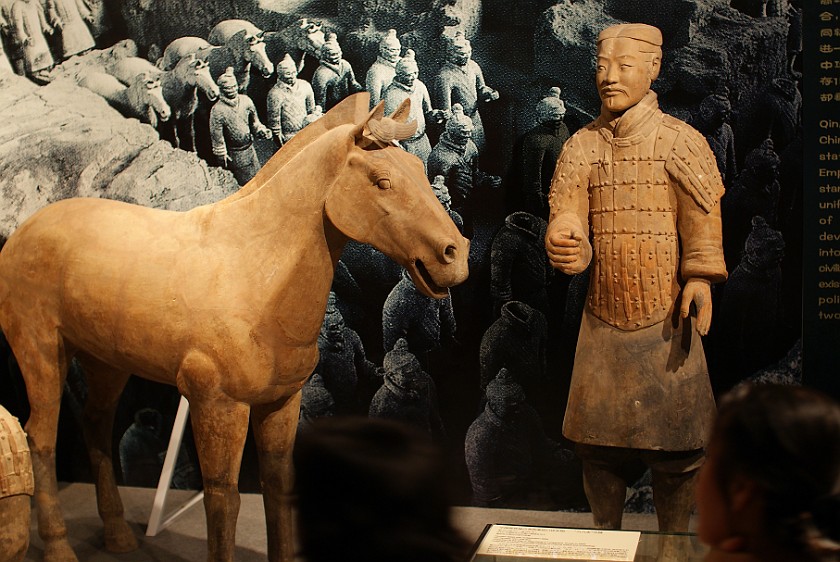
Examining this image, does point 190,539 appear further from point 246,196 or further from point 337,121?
point 337,121

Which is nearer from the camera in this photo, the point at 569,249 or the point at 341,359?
the point at 569,249

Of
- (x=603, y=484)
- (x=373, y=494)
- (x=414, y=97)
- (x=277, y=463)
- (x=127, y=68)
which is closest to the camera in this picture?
(x=373, y=494)

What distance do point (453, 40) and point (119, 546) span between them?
287cm

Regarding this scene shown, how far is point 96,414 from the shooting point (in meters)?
4.35

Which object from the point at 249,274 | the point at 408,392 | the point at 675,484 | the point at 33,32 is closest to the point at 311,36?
the point at 33,32

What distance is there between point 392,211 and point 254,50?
7.27ft

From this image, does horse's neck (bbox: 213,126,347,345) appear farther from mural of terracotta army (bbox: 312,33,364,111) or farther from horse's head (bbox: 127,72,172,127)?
horse's head (bbox: 127,72,172,127)

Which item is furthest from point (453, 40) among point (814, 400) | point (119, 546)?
point (814, 400)

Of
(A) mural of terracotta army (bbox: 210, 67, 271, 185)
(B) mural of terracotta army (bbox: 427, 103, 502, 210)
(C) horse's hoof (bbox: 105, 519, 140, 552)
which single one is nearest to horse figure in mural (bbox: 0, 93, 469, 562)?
(C) horse's hoof (bbox: 105, 519, 140, 552)

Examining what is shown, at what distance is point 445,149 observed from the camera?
16.5ft

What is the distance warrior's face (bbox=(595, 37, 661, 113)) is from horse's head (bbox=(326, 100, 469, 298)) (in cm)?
81

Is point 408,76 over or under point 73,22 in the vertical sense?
under

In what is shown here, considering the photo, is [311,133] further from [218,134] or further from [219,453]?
[218,134]

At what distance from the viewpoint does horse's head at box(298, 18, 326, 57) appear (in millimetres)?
5145
